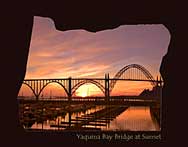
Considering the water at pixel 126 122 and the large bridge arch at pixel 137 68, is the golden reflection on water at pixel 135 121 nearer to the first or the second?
the water at pixel 126 122

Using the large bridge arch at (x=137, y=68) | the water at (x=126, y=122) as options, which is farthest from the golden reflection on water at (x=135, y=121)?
the large bridge arch at (x=137, y=68)

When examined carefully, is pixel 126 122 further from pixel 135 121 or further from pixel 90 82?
pixel 90 82

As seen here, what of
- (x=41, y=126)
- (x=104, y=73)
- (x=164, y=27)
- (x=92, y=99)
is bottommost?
(x=41, y=126)

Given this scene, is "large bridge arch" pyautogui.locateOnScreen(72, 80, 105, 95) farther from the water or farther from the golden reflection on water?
the golden reflection on water

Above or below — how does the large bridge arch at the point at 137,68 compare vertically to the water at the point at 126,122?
above

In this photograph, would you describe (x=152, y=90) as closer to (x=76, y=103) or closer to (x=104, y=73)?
(x=104, y=73)

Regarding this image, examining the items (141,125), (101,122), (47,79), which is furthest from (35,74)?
(141,125)

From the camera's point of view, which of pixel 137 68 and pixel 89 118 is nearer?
pixel 137 68

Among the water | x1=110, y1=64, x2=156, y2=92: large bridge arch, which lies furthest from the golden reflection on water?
x1=110, y1=64, x2=156, y2=92: large bridge arch

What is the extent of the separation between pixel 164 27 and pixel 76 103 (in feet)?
3.90

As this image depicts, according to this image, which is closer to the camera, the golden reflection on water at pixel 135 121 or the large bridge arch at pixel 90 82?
the golden reflection on water at pixel 135 121

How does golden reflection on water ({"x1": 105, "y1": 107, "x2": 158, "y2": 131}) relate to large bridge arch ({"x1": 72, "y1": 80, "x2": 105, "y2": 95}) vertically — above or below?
below

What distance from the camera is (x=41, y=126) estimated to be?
4.34 meters

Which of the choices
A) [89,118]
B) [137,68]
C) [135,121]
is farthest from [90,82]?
[135,121]
